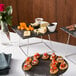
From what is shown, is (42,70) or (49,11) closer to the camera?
(42,70)

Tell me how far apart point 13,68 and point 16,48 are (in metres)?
0.42

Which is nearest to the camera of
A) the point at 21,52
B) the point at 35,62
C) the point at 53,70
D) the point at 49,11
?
the point at 53,70

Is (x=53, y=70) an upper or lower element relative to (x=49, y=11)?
lower

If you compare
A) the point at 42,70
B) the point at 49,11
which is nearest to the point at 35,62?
the point at 42,70

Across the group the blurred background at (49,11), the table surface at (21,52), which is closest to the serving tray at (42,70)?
the table surface at (21,52)

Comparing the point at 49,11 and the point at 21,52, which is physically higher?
the point at 49,11

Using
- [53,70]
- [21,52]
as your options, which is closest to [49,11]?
[21,52]

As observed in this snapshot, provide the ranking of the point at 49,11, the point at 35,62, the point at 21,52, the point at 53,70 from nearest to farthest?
the point at 53,70, the point at 35,62, the point at 21,52, the point at 49,11

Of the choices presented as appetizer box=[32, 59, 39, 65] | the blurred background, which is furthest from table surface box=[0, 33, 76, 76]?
the blurred background

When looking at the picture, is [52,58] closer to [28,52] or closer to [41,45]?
[28,52]

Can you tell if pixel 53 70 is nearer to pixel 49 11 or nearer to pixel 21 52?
pixel 21 52

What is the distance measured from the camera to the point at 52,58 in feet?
5.32

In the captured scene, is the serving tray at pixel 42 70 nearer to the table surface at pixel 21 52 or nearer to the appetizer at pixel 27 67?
the appetizer at pixel 27 67

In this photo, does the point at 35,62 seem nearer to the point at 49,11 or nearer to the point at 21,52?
the point at 21,52
